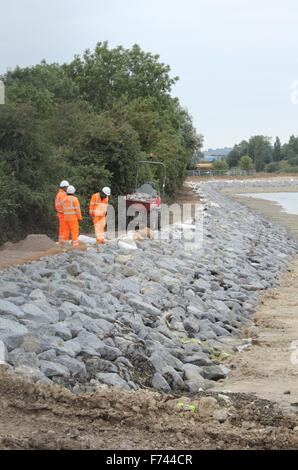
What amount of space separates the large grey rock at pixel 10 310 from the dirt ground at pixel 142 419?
1.52 m

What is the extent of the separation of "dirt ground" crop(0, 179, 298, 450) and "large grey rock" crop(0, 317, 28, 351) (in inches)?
23.7

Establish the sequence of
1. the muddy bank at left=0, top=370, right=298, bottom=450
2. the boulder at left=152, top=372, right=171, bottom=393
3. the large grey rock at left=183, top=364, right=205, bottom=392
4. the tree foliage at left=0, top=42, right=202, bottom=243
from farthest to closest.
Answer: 1. the tree foliage at left=0, top=42, right=202, bottom=243
2. the large grey rock at left=183, top=364, right=205, bottom=392
3. the boulder at left=152, top=372, right=171, bottom=393
4. the muddy bank at left=0, top=370, right=298, bottom=450

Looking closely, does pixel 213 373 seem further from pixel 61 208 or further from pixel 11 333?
pixel 61 208

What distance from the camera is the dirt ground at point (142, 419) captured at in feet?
16.8

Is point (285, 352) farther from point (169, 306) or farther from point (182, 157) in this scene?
point (182, 157)

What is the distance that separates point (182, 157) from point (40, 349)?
36.5 m

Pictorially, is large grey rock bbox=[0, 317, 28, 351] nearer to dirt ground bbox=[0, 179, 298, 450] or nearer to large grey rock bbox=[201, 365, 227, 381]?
dirt ground bbox=[0, 179, 298, 450]

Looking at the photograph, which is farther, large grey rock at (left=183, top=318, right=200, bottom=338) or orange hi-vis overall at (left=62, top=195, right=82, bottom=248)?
orange hi-vis overall at (left=62, top=195, right=82, bottom=248)

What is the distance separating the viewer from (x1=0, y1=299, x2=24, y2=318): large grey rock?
7754 millimetres

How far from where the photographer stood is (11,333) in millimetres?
7043

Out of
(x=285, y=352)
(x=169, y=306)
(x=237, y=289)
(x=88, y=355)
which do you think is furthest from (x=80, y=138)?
(x=88, y=355)

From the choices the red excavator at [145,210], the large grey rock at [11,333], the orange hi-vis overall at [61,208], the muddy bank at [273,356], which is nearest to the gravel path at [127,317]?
the large grey rock at [11,333]

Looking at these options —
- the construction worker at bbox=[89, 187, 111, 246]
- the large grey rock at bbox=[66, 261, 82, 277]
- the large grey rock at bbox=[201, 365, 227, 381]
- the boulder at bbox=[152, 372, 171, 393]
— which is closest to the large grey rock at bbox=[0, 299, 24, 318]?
the boulder at bbox=[152, 372, 171, 393]
